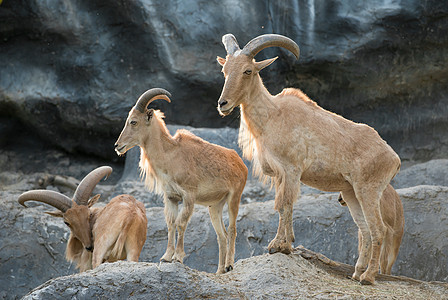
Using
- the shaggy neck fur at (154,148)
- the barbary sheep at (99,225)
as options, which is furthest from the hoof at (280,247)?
the barbary sheep at (99,225)

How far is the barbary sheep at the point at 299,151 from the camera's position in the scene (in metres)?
6.95

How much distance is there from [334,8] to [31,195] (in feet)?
22.5

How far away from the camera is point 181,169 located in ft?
25.6

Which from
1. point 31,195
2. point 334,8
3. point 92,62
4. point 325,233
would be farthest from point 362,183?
point 92,62

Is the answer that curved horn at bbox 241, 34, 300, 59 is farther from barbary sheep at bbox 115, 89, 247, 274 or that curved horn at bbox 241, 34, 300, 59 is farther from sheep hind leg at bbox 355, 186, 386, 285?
sheep hind leg at bbox 355, 186, 386, 285

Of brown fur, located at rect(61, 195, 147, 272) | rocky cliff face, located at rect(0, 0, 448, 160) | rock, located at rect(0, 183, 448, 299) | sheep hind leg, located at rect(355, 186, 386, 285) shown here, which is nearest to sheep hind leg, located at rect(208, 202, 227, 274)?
brown fur, located at rect(61, 195, 147, 272)

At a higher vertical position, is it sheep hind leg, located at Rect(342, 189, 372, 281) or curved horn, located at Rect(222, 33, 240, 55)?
curved horn, located at Rect(222, 33, 240, 55)

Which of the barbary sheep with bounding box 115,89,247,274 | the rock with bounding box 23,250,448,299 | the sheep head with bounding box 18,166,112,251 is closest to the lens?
the rock with bounding box 23,250,448,299

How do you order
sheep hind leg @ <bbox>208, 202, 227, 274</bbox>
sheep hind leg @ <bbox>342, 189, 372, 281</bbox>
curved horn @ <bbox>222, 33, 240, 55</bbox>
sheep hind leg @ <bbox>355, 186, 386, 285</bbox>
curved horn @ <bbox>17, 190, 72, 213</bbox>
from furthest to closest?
1. curved horn @ <bbox>17, 190, 72, 213</bbox>
2. sheep hind leg @ <bbox>208, 202, 227, 274</bbox>
3. curved horn @ <bbox>222, 33, 240, 55</bbox>
4. sheep hind leg @ <bbox>342, 189, 372, 281</bbox>
5. sheep hind leg @ <bbox>355, 186, 386, 285</bbox>

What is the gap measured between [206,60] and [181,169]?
219 inches

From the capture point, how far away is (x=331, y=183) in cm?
727

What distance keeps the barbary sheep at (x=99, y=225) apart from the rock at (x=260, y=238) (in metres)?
1.48

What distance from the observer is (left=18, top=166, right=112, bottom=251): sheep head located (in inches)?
367

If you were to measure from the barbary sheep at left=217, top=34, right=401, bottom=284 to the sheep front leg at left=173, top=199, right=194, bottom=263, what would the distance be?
0.96 meters
